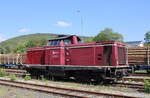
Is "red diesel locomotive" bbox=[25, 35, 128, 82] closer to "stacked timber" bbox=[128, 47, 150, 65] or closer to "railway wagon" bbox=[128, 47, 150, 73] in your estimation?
"railway wagon" bbox=[128, 47, 150, 73]

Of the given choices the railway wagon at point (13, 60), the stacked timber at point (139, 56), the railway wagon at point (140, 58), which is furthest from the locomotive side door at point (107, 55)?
the railway wagon at point (13, 60)

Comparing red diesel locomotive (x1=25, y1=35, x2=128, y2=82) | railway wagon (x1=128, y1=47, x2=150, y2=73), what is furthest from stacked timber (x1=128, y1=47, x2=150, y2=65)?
red diesel locomotive (x1=25, y1=35, x2=128, y2=82)

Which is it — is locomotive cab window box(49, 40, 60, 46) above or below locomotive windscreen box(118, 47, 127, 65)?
above

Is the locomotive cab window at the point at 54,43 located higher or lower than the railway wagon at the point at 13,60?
higher

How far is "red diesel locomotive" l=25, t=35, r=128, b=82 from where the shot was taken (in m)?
13.4

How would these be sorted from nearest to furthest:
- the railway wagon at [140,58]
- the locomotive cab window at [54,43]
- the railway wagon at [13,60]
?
the locomotive cab window at [54,43]
the railway wagon at [140,58]
the railway wagon at [13,60]

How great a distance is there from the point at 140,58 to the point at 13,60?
55.0 ft

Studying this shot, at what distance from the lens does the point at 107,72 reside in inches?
528

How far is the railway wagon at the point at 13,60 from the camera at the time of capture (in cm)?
2661

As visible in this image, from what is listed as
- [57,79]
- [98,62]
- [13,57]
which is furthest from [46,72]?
[13,57]

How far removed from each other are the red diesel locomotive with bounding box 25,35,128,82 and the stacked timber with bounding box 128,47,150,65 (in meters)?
2.97

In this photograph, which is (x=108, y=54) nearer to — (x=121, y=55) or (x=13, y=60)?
(x=121, y=55)

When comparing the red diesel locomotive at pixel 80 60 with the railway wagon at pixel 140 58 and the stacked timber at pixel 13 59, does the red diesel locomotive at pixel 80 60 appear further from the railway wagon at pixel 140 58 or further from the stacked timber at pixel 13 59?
the stacked timber at pixel 13 59

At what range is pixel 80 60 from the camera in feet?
48.8
